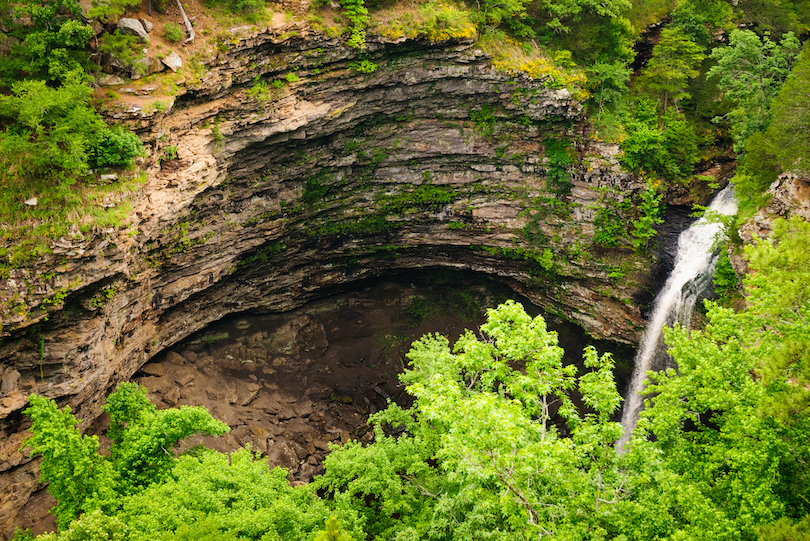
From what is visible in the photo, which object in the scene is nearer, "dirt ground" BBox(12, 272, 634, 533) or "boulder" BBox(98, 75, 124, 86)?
"boulder" BBox(98, 75, 124, 86)

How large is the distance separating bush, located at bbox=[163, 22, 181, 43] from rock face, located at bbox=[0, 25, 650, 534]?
1.51 metres

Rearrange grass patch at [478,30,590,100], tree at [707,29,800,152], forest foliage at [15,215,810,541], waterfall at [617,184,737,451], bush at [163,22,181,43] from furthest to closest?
grass patch at [478,30,590,100] → waterfall at [617,184,737,451] → tree at [707,29,800,152] → bush at [163,22,181,43] → forest foliage at [15,215,810,541]

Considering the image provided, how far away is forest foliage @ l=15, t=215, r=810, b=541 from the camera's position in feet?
31.5

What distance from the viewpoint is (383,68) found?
22125mm

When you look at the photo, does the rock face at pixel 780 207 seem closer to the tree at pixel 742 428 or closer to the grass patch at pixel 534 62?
the tree at pixel 742 428

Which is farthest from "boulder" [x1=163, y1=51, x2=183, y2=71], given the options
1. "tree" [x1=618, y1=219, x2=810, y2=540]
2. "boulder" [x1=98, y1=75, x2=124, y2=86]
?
"tree" [x1=618, y1=219, x2=810, y2=540]

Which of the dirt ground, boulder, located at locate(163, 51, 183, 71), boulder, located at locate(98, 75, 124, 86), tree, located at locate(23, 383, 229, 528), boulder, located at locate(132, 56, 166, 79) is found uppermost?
boulder, located at locate(163, 51, 183, 71)

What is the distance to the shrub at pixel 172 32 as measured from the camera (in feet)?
59.5

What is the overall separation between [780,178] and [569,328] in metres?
11.4

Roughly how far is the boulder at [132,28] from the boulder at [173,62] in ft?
2.82

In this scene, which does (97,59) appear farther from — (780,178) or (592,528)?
(780,178)

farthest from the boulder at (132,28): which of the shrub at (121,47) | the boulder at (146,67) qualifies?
the boulder at (146,67)

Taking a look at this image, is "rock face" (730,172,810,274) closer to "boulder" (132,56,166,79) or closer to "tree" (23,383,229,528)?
"tree" (23,383,229,528)

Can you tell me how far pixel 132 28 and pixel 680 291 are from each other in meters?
23.4
